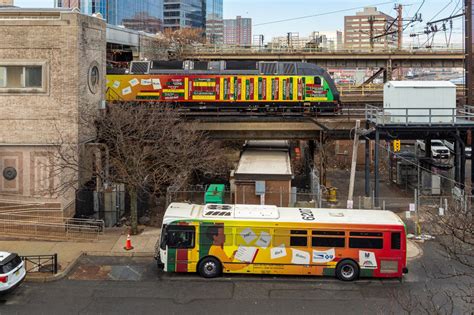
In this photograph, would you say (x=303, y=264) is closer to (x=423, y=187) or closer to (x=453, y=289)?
(x=453, y=289)

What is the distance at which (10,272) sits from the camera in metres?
15.8

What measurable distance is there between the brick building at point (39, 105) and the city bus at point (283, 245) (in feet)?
30.1

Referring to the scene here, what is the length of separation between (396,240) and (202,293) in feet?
22.0

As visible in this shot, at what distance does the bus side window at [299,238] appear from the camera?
59.2 ft

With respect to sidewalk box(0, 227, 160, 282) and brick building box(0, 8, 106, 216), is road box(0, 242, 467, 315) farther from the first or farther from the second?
brick building box(0, 8, 106, 216)

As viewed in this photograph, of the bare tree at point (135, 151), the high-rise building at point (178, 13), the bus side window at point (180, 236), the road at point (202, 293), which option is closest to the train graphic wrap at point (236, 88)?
the bare tree at point (135, 151)

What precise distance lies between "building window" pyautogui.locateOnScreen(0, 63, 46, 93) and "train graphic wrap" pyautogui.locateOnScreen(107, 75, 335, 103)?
36.7 ft

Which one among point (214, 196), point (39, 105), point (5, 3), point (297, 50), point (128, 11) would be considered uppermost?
point (128, 11)

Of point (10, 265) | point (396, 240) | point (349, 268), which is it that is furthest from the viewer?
point (349, 268)

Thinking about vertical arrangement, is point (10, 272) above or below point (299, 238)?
below

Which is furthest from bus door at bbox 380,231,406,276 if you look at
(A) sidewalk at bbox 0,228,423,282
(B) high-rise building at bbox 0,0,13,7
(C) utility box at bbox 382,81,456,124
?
(B) high-rise building at bbox 0,0,13,7

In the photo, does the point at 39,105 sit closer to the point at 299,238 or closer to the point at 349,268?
the point at 299,238

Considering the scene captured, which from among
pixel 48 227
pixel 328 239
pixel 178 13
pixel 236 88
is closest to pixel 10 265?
pixel 48 227

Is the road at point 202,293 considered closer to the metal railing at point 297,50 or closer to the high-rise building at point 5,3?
the high-rise building at point 5,3
